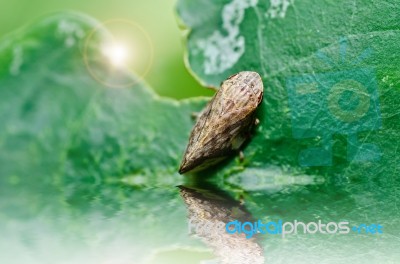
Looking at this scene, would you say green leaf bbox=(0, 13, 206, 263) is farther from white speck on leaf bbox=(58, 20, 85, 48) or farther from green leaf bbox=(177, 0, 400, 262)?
green leaf bbox=(177, 0, 400, 262)

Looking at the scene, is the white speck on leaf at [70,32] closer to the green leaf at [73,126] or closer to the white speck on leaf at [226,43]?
the green leaf at [73,126]

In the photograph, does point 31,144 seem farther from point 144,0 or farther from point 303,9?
point 303,9

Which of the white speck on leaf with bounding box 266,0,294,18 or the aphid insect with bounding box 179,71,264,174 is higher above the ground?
the white speck on leaf with bounding box 266,0,294,18

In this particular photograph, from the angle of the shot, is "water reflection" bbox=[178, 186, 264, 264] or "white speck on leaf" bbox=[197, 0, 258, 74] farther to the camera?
"white speck on leaf" bbox=[197, 0, 258, 74]

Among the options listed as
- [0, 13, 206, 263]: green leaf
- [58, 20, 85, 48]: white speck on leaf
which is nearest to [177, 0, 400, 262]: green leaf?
[0, 13, 206, 263]: green leaf

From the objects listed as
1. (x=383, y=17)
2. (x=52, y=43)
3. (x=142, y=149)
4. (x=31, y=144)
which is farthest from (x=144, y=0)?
(x=383, y=17)

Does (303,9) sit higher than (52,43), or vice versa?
(52,43)

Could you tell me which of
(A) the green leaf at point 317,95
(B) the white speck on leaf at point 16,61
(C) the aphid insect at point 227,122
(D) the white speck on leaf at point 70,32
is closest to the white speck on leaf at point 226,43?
(A) the green leaf at point 317,95
